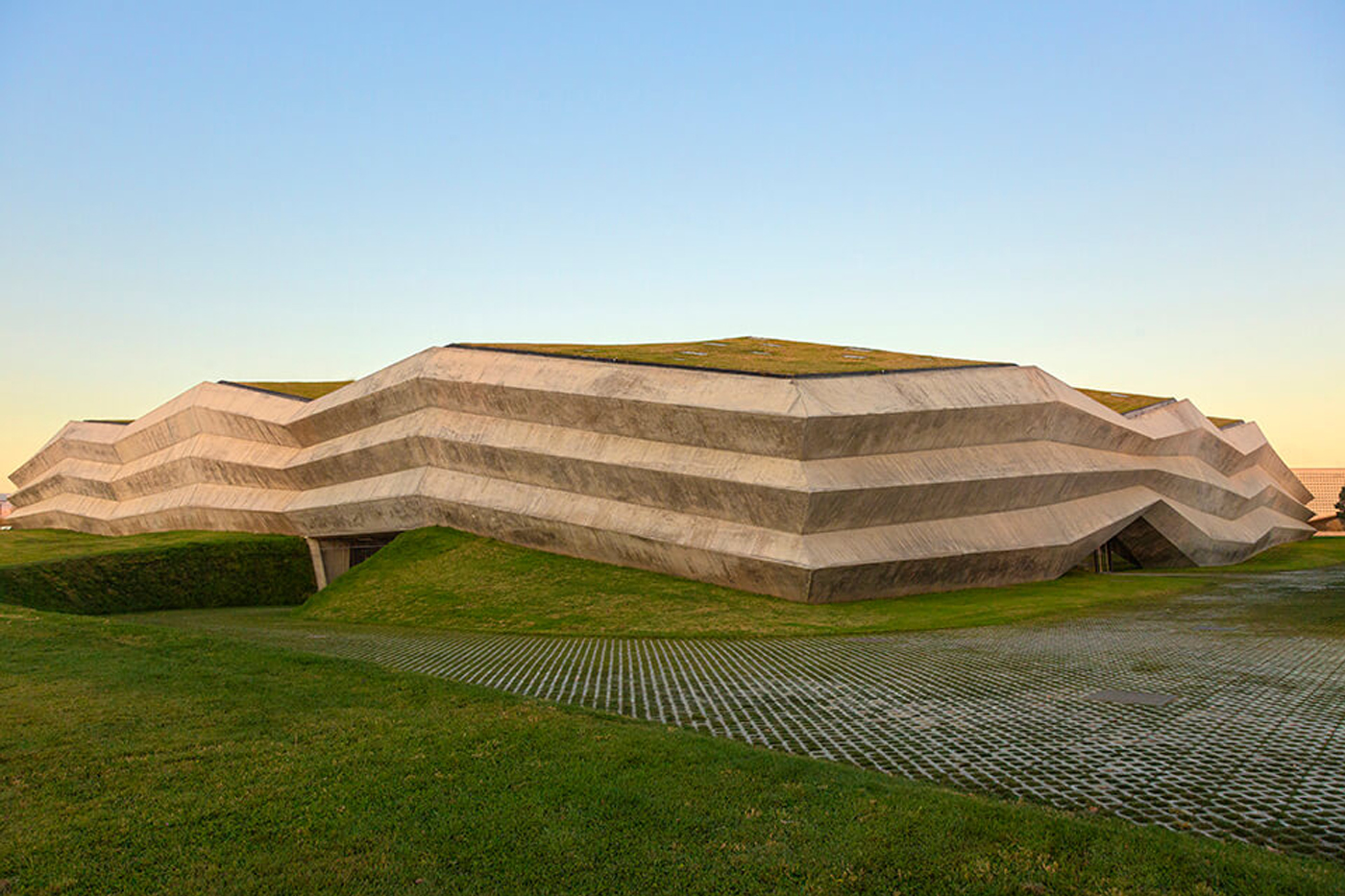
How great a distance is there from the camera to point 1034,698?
12.6 metres

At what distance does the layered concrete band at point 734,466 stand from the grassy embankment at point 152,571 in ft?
6.95

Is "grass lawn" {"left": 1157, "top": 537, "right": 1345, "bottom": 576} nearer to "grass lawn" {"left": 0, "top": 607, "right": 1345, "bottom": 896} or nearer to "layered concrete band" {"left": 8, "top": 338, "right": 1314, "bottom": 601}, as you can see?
"layered concrete band" {"left": 8, "top": 338, "right": 1314, "bottom": 601}

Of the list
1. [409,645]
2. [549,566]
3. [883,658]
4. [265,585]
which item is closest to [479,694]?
[883,658]

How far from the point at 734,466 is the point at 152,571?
22.3 metres

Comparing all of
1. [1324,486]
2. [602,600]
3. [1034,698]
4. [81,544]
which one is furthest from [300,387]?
[1324,486]

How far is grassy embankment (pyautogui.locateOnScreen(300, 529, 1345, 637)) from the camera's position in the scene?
942 inches

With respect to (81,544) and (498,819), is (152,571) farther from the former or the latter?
(498,819)

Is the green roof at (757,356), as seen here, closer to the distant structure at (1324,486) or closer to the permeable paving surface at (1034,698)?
the permeable paving surface at (1034,698)

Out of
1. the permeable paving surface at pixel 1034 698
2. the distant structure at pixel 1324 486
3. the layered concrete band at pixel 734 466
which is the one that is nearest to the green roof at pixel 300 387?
the layered concrete band at pixel 734 466

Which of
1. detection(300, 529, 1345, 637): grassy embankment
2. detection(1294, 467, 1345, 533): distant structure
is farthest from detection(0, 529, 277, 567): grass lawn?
detection(1294, 467, 1345, 533): distant structure

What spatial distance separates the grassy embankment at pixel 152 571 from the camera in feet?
97.2

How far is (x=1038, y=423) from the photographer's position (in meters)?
31.7

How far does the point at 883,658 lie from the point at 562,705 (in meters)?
8.20

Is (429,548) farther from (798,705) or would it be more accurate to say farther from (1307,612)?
(1307,612)
